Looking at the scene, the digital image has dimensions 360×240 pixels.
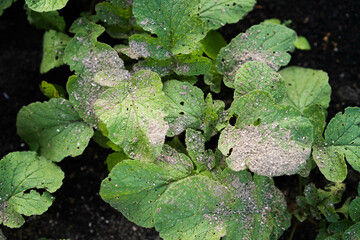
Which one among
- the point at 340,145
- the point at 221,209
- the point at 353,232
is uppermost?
the point at 340,145

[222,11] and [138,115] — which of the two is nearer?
[138,115]

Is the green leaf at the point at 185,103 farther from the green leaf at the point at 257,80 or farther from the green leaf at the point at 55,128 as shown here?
the green leaf at the point at 55,128

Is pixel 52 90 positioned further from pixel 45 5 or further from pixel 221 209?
pixel 221 209

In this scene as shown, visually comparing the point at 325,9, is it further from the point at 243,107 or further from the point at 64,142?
the point at 64,142

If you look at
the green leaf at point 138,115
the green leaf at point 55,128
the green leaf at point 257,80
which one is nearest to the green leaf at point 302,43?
the green leaf at point 257,80

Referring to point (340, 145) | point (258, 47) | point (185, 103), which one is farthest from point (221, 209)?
point (258, 47)

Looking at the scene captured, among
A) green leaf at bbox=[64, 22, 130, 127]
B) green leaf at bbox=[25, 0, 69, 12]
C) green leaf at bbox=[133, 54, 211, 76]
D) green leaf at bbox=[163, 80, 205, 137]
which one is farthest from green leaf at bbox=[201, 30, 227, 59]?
green leaf at bbox=[25, 0, 69, 12]

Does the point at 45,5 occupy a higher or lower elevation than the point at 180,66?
higher

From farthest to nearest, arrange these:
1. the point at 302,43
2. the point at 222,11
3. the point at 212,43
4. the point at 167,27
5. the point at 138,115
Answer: the point at 302,43, the point at 212,43, the point at 222,11, the point at 167,27, the point at 138,115
